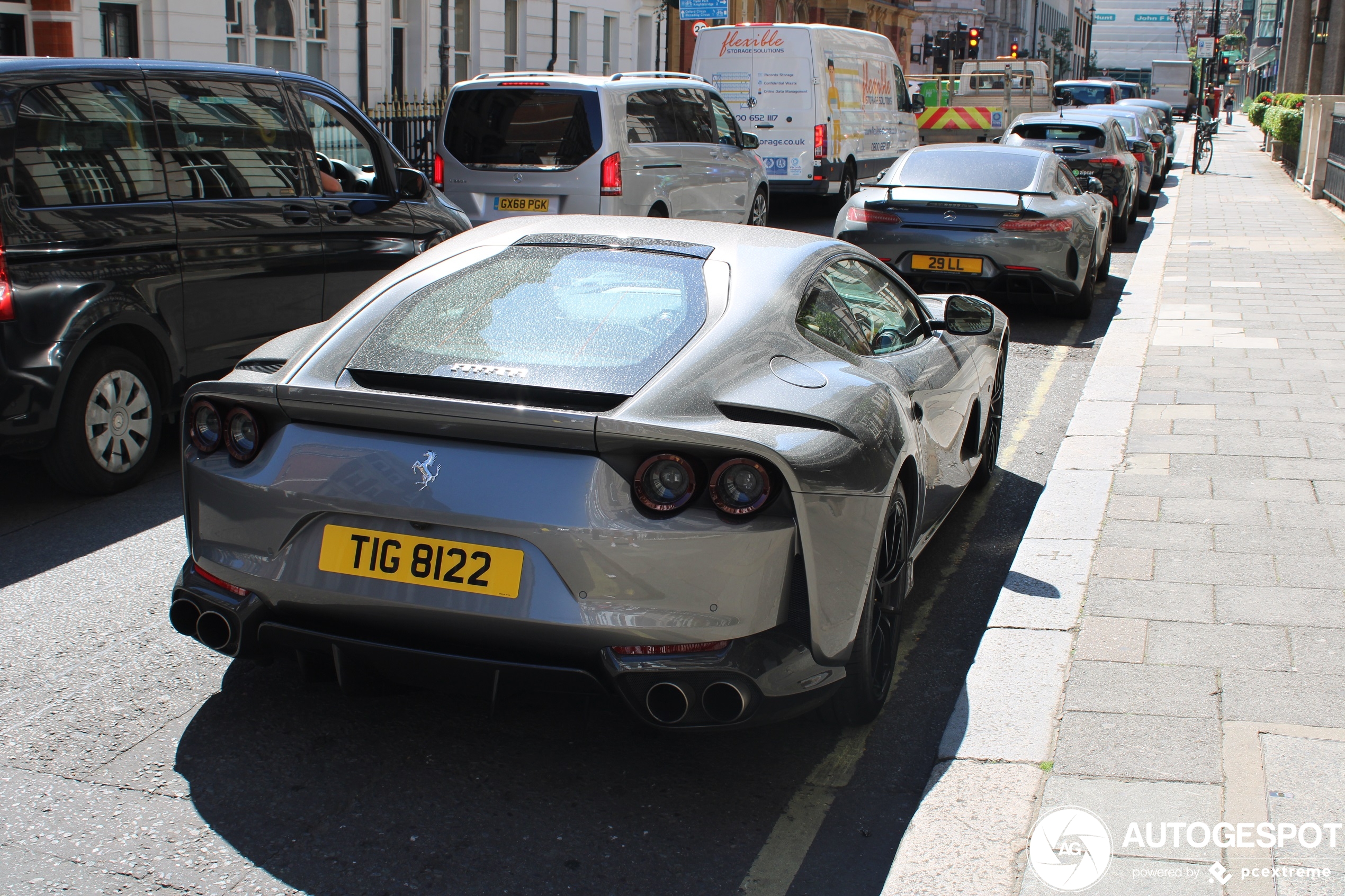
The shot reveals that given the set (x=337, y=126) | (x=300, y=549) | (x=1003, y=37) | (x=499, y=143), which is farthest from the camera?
(x=1003, y=37)

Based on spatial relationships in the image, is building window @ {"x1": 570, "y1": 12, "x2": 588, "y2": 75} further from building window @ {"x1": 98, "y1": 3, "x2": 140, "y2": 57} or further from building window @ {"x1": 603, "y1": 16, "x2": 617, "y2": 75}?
building window @ {"x1": 98, "y1": 3, "x2": 140, "y2": 57}

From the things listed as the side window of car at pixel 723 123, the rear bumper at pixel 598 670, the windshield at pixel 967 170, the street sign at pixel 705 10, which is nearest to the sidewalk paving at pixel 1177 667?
the rear bumper at pixel 598 670

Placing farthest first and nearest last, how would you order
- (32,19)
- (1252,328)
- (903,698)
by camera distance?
1. (32,19)
2. (1252,328)
3. (903,698)


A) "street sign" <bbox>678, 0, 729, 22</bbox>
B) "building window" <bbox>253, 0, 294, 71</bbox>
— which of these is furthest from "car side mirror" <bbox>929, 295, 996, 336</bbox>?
"street sign" <bbox>678, 0, 729, 22</bbox>

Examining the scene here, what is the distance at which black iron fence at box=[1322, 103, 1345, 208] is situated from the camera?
20.5m

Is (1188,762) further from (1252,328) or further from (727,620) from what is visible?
(1252,328)

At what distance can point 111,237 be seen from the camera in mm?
5988

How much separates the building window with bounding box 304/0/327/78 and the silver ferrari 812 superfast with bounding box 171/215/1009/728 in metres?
19.0

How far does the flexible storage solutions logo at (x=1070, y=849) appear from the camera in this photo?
2967 millimetres

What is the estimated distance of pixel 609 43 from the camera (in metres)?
32.2

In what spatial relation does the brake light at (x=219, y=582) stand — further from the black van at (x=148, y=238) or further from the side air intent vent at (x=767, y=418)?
the black van at (x=148, y=238)

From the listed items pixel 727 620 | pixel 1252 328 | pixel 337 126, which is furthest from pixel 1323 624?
pixel 1252 328

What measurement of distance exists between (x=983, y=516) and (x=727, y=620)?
315cm

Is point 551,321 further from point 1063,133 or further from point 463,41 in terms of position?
point 463,41
